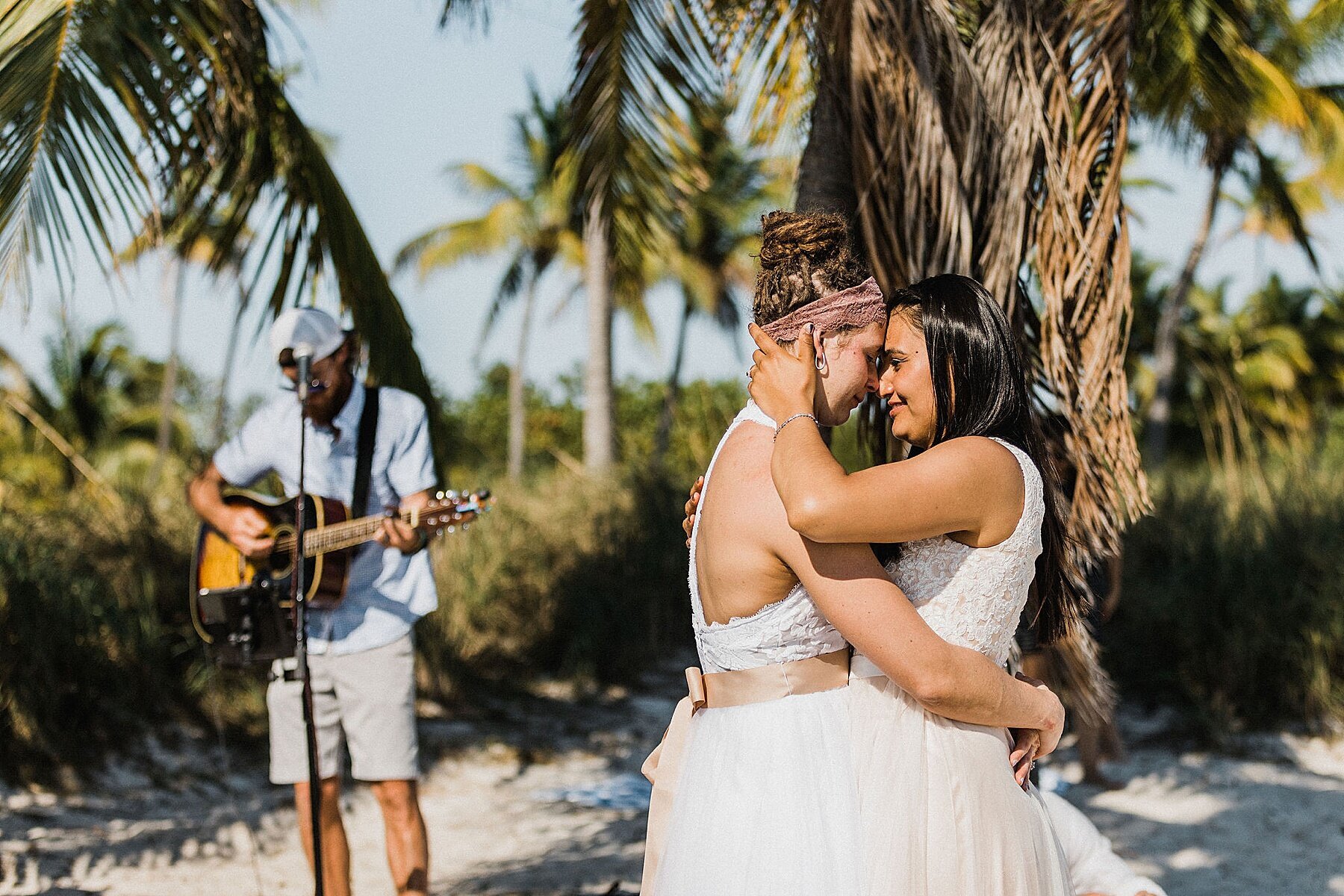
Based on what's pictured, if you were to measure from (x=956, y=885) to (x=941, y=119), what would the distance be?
298 cm

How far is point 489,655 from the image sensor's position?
8.69 m

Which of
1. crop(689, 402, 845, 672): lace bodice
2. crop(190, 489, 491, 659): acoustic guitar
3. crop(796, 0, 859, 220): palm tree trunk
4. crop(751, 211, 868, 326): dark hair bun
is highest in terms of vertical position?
crop(796, 0, 859, 220): palm tree trunk

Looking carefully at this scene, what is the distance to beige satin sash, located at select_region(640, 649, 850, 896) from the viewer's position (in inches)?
80.1

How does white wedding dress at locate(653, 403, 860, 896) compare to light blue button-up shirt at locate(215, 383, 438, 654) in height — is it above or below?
below

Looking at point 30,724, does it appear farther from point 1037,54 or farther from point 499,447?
point 499,447

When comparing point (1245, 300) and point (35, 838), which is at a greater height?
point (1245, 300)

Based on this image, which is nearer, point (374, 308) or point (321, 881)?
point (321, 881)

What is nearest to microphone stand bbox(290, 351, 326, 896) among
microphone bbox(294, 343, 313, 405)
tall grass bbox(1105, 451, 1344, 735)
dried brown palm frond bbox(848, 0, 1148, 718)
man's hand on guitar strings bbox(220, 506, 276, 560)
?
microphone bbox(294, 343, 313, 405)

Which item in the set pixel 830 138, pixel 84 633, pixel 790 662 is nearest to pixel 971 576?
pixel 790 662

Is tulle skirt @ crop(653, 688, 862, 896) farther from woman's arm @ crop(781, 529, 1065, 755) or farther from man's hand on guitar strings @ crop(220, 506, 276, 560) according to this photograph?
man's hand on guitar strings @ crop(220, 506, 276, 560)

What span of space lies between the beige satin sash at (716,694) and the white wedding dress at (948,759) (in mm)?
64

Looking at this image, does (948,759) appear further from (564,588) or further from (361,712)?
(564,588)

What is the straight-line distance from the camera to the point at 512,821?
6.07m

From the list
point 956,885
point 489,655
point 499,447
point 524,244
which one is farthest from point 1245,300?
point 956,885
